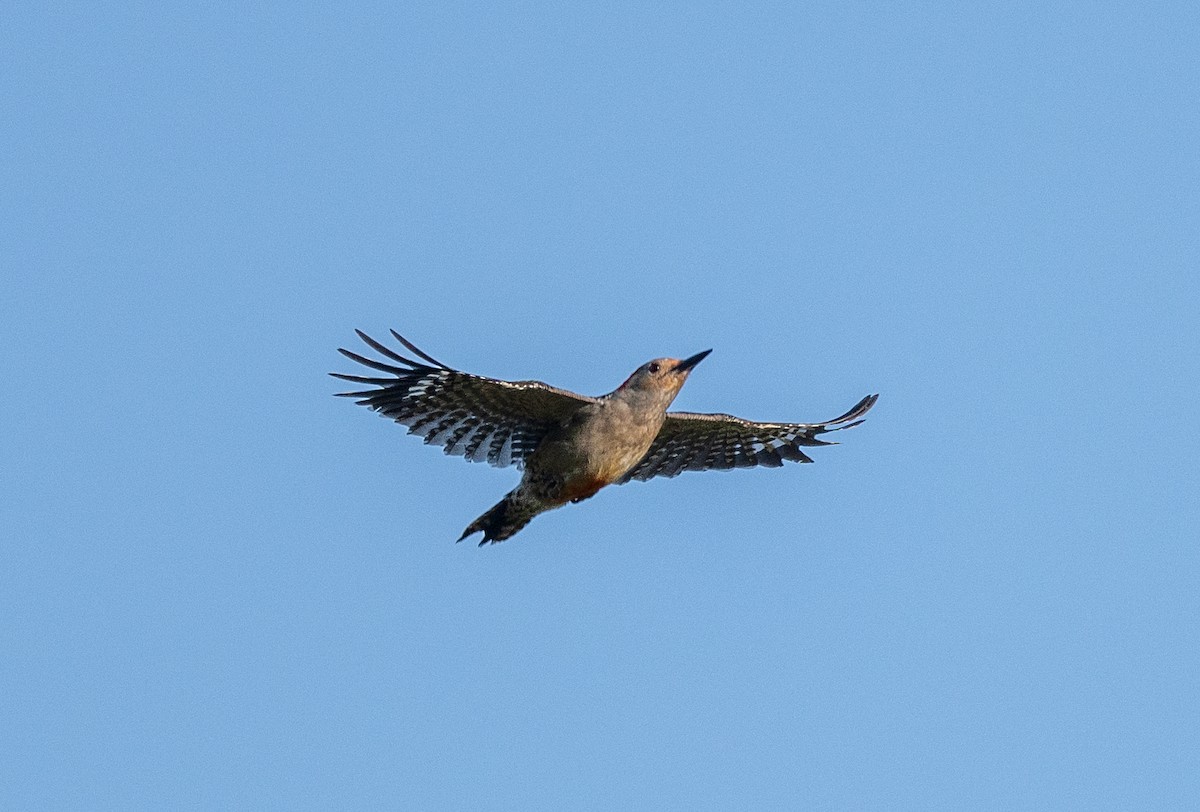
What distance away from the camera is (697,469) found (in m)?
19.2

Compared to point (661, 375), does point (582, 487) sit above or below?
below

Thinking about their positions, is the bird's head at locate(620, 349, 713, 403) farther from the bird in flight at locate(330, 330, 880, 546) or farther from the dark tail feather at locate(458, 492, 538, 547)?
the dark tail feather at locate(458, 492, 538, 547)

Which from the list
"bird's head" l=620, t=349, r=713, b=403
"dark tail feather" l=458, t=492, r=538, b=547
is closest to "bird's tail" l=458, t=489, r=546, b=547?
"dark tail feather" l=458, t=492, r=538, b=547

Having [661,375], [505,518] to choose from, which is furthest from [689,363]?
[505,518]

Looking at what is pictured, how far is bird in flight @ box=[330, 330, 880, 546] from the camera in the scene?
17016 millimetres

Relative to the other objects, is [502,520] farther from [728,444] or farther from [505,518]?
[728,444]

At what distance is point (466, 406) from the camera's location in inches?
686

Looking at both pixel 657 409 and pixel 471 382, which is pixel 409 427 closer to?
pixel 471 382

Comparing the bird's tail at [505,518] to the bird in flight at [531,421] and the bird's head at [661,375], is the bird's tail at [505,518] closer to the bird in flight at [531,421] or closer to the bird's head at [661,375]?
the bird in flight at [531,421]

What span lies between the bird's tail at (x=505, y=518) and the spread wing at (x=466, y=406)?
452mm

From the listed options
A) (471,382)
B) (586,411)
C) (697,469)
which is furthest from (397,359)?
(697,469)

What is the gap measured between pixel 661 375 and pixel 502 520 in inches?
78.2

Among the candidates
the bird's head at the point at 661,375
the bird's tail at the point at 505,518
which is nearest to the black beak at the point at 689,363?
the bird's head at the point at 661,375

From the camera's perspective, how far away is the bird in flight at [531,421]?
17.0 metres
